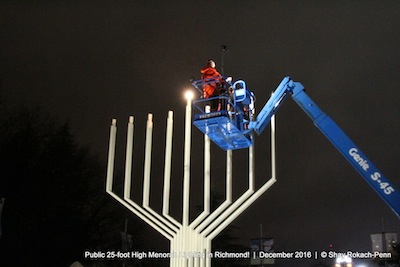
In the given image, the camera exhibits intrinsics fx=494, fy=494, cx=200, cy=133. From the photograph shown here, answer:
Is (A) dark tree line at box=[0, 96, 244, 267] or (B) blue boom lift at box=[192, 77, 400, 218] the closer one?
(B) blue boom lift at box=[192, 77, 400, 218]

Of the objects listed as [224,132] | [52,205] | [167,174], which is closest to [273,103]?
[224,132]

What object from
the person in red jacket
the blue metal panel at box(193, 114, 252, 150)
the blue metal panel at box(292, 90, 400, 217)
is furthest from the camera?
the person in red jacket

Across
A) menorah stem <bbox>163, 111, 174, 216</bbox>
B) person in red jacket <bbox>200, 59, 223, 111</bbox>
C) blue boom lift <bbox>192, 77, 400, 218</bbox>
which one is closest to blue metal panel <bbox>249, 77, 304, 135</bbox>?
blue boom lift <bbox>192, 77, 400, 218</bbox>

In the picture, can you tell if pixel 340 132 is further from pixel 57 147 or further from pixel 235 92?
pixel 57 147

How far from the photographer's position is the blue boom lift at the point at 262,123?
823 centimetres

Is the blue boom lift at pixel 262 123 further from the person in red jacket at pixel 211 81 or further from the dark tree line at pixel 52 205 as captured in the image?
the dark tree line at pixel 52 205

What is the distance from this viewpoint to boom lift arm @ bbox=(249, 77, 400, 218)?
26.6ft

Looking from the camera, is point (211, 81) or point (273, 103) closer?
point (211, 81)

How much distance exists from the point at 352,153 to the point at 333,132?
1.74 feet

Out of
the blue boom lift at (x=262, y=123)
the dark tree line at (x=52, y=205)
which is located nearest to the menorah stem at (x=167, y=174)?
the blue boom lift at (x=262, y=123)

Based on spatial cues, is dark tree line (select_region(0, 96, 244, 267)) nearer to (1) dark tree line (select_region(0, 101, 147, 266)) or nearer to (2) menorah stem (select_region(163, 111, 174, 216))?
(1) dark tree line (select_region(0, 101, 147, 266))

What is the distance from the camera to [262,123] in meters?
9.22

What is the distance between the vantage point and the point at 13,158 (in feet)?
62.7

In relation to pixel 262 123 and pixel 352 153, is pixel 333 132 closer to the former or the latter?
pixel 352 153
